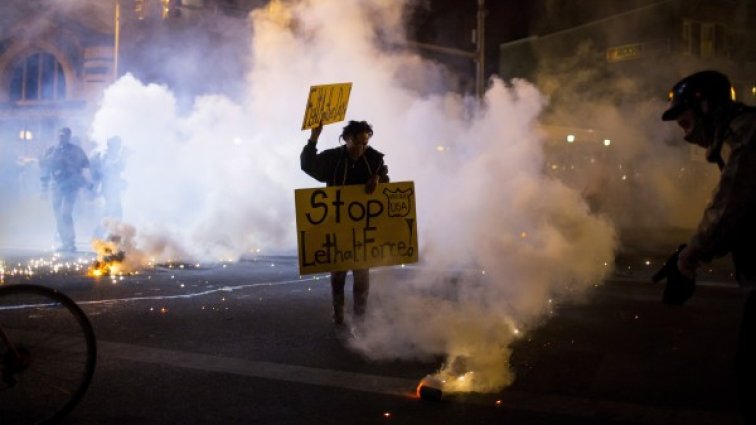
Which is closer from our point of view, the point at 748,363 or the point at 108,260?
the point at 748,363

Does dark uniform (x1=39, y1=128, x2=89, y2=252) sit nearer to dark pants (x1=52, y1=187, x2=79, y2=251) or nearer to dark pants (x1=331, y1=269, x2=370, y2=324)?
dark pants (x1=52, y1=187, x2=79, y2=251)

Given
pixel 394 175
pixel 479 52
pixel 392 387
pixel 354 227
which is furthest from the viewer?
pixel 479 52

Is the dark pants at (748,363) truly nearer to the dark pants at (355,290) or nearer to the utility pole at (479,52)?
the dark pants at (355,290)

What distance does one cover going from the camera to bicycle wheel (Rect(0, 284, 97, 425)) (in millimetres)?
3445

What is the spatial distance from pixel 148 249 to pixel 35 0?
13.3 meters

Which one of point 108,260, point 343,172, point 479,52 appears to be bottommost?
point 108,260

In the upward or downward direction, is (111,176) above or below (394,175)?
above

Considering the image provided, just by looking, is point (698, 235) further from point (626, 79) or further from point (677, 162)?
point (677, 162)

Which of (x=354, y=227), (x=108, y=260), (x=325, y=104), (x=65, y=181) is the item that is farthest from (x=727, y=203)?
(x=65, y=181)

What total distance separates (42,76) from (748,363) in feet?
84.4

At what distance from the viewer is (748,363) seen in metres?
2.49

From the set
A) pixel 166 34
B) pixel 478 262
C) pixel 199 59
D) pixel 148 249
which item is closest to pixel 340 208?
pixel 478 262

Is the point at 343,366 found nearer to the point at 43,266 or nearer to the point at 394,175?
the point at 43,266

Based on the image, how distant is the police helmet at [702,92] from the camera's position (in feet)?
8.84
